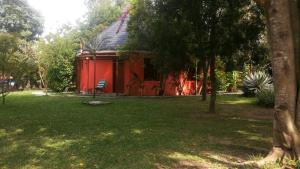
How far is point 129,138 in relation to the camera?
31.9 feet

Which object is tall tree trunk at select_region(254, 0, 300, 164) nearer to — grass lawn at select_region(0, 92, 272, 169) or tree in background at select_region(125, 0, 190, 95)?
grass lawn at select_region(0, 92, 272, 169)

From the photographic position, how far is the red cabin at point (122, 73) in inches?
981

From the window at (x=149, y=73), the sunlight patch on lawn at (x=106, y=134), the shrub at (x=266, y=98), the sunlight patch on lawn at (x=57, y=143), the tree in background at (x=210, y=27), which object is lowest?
the sunlight patch on lawn at (x=57, y=143)

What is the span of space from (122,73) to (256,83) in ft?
27.2

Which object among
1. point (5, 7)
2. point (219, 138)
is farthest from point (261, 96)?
point (5, 7)

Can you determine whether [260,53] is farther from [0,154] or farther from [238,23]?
[0,154]

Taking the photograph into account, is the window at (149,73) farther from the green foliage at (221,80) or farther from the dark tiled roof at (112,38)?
the green foliage at (221,80)

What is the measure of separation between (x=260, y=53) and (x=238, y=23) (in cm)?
301

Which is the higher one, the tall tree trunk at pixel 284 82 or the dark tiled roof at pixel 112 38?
the dark tiled roof at pixel 112 38

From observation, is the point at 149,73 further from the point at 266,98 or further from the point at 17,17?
the point at 17,17

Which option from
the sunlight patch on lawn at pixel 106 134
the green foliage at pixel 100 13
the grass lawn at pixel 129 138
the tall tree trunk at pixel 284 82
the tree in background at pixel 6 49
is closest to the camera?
the tall tree trunk at pixel 284 82

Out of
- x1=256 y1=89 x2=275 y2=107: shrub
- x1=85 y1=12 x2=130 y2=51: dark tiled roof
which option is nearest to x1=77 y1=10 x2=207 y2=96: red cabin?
x1=85 y1=12 x2=130 y2=51: dark tiled roof

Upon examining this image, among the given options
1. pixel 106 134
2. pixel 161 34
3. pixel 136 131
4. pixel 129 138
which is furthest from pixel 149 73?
pixel 129 138

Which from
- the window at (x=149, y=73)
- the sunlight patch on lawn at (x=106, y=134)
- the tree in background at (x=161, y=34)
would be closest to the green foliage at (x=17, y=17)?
the window at (x=149, y=73)
